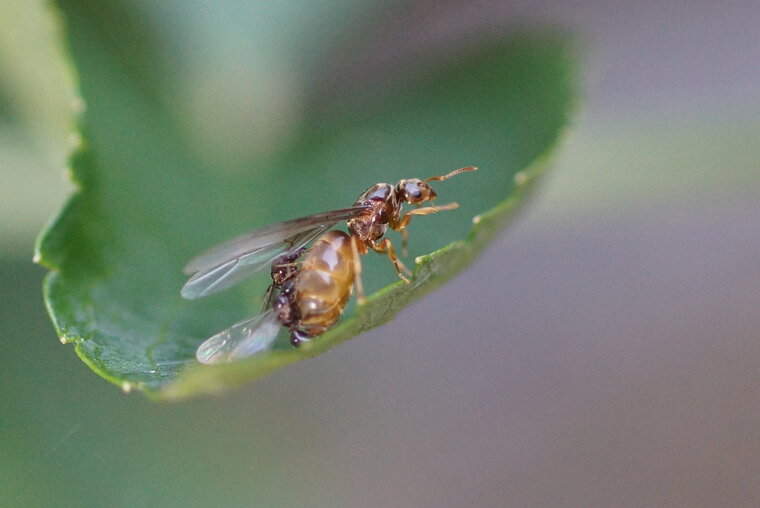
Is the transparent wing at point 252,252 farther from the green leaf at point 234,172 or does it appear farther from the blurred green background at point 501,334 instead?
the blurred green background at point 501,334

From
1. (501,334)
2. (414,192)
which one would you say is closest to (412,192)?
(414,192)

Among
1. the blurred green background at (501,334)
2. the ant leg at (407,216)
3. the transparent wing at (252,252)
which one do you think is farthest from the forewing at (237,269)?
the blurred green background at (501,334)

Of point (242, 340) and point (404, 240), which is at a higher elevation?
point (404, 240)

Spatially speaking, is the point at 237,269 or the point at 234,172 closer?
the point at 237,269

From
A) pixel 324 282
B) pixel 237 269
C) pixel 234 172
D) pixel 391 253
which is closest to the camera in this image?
pixel 324 282

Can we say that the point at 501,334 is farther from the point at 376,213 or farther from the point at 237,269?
the point at 237,269

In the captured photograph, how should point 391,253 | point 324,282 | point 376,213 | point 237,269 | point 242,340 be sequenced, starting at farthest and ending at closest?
1. point 376,213
2. point 391,253
3. point 237,269
4. point 324,282
5. point 242,340
